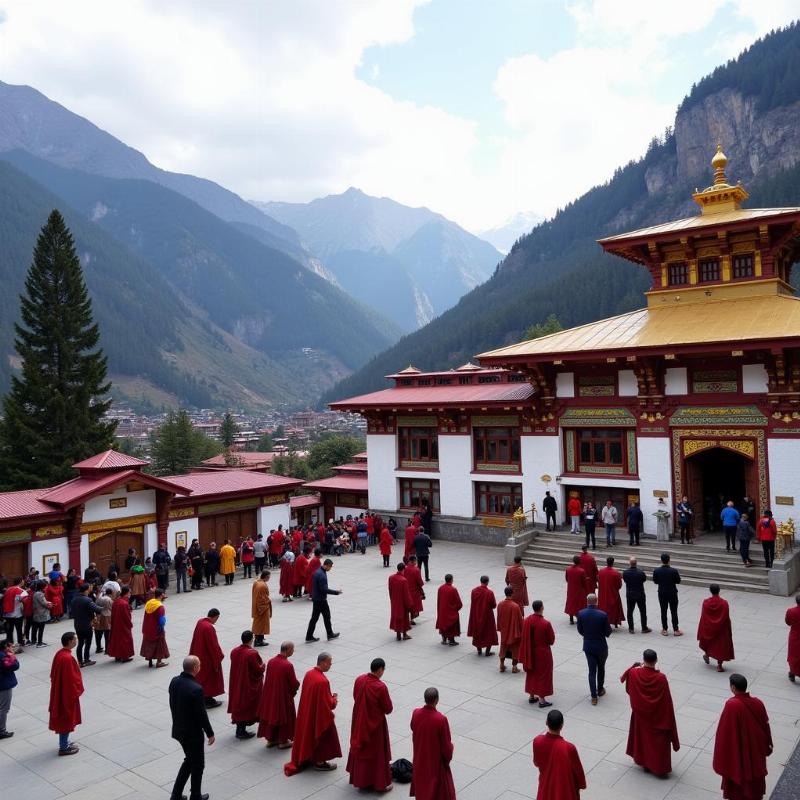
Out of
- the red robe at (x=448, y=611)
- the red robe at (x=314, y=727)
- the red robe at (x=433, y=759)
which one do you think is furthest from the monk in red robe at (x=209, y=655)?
the red robe at (x=448, y=611)

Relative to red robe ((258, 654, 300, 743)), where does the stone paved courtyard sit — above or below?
below

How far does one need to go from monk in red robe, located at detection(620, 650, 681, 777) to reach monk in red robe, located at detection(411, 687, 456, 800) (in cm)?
257

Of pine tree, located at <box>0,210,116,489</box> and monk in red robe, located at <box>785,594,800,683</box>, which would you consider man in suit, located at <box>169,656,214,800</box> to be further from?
pine tree, located at <box>0,210,116,489</box>

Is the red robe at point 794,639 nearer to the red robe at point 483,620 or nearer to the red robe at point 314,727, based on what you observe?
the red robe at point 483,620

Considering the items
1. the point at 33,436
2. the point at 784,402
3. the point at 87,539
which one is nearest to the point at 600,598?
the point at 784,402

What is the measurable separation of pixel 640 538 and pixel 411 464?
10.7 m

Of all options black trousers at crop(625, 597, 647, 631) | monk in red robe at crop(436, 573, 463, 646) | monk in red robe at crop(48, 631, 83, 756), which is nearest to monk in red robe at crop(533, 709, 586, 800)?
monk in red robe at crop(48, 631, 83, 756)

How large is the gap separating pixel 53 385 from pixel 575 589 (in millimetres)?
37524

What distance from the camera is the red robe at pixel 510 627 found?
41.0 feet

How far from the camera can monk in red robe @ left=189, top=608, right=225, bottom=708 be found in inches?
426

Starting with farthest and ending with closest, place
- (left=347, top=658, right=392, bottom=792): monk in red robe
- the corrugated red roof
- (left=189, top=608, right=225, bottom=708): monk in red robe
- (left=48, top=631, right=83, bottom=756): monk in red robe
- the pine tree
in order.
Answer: the pine tree < the corrugated red roof < (left=189, top=608, right=225, bottom=708): monk in red robe < (left=48, top=631, right=83, bottom=756): monk in red robe < (left=347, top=658, right=392, bottom=792): monk in red robe

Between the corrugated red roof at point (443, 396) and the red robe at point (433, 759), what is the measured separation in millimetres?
18295

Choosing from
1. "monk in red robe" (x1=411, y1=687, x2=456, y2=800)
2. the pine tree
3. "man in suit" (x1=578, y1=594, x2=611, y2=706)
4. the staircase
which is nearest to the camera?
"monk in red robe" (x1=411, y1=687, x2=456, y2=800)

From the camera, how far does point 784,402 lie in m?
20.0
